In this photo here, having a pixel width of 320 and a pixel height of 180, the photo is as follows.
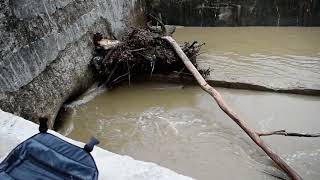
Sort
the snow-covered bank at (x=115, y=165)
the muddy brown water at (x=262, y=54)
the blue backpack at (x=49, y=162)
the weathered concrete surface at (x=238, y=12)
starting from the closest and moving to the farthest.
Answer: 1. the blue backpack at (x=49, y=162)
2. the snow-covered bank at (x=115, y=165)
3. the muddy brown water at (x=262, y=54)
4. the weathered concrete surface at (x=238, y=12)

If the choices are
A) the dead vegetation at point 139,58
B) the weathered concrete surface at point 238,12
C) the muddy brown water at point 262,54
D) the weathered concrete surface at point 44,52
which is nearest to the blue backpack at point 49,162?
the weathered concrete surface at point 44,52

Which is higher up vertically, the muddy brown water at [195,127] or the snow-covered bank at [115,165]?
the snow-covered bank at [115,165]

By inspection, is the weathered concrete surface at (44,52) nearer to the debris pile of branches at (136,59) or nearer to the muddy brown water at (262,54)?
the debris pile of branches at (136,59)

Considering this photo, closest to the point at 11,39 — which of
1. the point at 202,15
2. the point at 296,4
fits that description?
the point at 202,15

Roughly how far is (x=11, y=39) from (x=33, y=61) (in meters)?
0.42

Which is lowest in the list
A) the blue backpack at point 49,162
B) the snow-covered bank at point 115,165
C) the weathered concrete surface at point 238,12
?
the snow-covered bank at point 115,165

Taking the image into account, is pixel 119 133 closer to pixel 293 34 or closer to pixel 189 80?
pixel 189 80

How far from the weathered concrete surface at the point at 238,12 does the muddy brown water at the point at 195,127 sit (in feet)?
9.62

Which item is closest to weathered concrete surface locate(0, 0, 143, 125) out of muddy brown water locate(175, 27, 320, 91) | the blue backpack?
the blue backpack

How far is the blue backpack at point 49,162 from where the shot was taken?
213 centimetres

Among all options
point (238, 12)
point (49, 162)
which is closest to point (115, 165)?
point (49, 162)

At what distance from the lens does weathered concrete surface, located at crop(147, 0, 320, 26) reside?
320 inches

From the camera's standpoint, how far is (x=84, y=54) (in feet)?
18.4

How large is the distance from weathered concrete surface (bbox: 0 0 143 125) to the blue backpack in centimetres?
166
